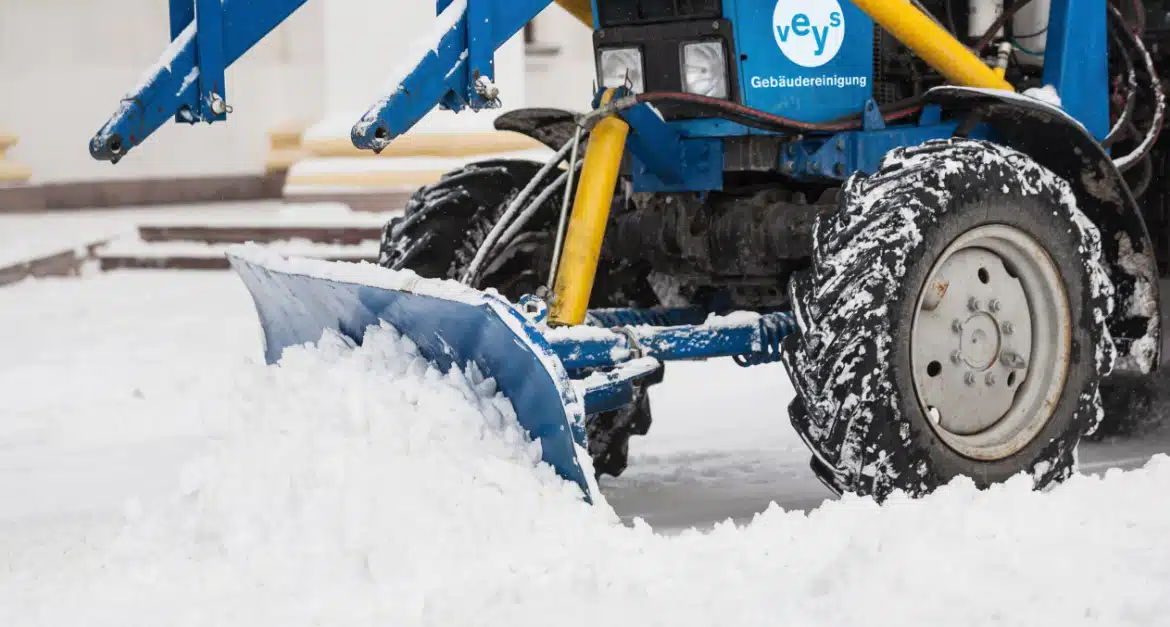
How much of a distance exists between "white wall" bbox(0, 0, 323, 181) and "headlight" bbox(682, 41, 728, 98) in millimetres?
14160

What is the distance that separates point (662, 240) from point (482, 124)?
7122 millimetres

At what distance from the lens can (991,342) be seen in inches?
182

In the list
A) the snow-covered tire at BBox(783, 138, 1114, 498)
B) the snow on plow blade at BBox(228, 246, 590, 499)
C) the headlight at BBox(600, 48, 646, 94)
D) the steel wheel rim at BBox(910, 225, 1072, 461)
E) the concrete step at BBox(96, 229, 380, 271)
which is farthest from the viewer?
the concrete step at BBox(96, 229, 380, 271)

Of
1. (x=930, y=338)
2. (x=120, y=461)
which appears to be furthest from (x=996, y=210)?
(x=120, y=461)

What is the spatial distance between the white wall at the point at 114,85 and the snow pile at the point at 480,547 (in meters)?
14.8

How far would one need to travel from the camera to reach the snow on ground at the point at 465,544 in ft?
10.9

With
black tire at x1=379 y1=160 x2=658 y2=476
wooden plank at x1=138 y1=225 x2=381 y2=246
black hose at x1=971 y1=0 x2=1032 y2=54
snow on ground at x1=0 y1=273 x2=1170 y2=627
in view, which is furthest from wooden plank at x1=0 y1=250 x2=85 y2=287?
black hose at x1=971 y1=0 x2=1032 y2=54

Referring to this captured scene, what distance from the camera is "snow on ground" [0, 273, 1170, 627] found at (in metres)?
3.33

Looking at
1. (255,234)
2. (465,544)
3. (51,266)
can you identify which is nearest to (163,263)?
(255,234)

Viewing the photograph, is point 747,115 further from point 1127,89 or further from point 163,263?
point 163,263

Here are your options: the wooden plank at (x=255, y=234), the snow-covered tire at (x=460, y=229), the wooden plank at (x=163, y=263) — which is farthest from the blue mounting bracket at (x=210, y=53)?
the wooden plank at (x=163, y=263)

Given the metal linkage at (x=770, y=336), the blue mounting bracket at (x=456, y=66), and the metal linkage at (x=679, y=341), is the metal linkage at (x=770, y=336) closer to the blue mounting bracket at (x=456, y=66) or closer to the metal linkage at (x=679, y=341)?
the metal linkage at (x=679, y=341)

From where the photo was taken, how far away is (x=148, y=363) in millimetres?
8617

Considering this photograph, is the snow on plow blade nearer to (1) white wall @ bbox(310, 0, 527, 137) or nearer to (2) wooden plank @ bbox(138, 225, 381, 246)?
(2) wooden plank @ bbox(138, 225, 381, 246)
